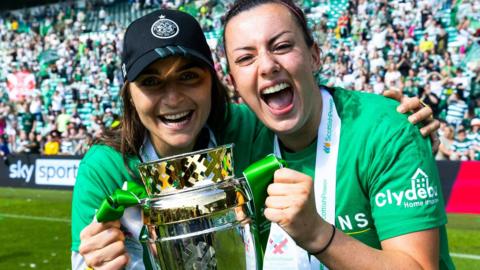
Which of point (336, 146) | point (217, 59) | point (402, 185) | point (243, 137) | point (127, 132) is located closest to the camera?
point (402, 185)

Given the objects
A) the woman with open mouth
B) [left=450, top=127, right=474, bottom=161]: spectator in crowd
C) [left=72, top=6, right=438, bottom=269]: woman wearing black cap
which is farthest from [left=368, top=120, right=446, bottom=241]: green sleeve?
[left=450, top=127, right=474, bottom=161]: spectator in crowd

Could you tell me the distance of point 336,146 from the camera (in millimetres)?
2281

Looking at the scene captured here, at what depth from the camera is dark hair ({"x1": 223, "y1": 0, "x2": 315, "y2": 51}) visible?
226 centimetres

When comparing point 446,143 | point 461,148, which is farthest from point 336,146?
point 461,148

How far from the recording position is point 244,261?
5.97ft

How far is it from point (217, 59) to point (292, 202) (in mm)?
1157

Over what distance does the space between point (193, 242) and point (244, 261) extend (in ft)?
0.54

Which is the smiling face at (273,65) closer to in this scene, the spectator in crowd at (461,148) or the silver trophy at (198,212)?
the silver trophy at (198,212)

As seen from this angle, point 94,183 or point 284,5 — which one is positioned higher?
point 284,5

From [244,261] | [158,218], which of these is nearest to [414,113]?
[244,261]

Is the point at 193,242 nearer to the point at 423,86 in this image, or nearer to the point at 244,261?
the point at 244,261

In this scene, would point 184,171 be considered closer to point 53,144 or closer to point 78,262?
point 78,262

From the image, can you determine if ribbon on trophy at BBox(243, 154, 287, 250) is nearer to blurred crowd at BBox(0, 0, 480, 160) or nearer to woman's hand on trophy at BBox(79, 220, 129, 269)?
woman's hand on trophy at BBox(79, 220, 129, 269)

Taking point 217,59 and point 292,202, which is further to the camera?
point 217,59
